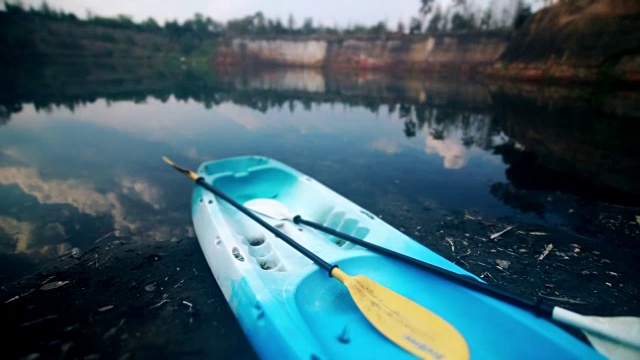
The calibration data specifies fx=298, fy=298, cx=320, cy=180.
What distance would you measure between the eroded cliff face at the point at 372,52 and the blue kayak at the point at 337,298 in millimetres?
45386

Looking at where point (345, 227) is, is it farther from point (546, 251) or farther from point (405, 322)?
point (546, 251)

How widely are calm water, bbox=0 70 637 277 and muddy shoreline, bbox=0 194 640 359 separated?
529 millimetres

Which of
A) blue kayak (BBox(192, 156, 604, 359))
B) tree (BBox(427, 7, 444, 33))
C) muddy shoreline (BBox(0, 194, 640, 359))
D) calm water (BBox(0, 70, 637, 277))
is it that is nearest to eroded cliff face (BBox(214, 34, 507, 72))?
tree (BBox(427, 7, 444, 33))

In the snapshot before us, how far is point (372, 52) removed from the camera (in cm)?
5306

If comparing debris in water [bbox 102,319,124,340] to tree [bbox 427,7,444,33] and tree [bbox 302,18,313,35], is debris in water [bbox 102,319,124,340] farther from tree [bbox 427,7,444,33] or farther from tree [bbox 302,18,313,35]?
tree [bbox 302,18,313,35]

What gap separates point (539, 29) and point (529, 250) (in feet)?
112

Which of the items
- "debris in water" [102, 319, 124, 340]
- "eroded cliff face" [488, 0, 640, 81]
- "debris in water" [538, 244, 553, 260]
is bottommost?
"debris in water" [102, 319, 124, 340]

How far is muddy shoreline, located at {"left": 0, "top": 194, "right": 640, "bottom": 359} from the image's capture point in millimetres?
2789

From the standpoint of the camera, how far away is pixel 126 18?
70.5 meters

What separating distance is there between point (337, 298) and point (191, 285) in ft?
5.84

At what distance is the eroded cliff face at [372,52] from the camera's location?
4228 centimetres

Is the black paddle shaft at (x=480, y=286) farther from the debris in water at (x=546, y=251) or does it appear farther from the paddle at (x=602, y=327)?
the debris in water at (x=546, y=251)

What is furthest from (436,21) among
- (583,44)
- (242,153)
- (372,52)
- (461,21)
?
(242,153)

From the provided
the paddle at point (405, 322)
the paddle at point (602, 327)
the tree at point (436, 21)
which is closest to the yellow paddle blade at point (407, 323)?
the paddle at point (405, 322)
